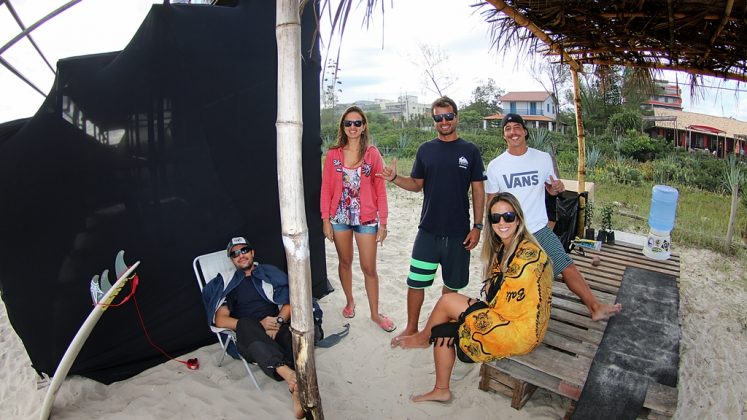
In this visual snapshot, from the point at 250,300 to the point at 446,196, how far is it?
1598 millimetres

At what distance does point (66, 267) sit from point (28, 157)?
2.29 feet

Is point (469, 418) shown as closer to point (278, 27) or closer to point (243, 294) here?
point (243, 294)

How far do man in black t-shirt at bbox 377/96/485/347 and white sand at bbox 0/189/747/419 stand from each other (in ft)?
2.27

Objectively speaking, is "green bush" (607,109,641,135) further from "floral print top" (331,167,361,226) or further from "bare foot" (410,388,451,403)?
"bare foot" (410,388,451,403)

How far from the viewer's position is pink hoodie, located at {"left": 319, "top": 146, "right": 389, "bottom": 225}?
3172 millimetres

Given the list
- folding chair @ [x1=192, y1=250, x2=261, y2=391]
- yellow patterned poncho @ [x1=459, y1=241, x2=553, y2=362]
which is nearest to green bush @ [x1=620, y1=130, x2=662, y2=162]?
yellow patterned poncho @ [x1=459, y1=241, x2=553, y2=362]

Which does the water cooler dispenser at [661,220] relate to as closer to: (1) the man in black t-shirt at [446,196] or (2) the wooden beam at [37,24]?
(1) the man in black t-shirt at [446,196]

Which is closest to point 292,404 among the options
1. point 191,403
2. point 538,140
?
point 191,403

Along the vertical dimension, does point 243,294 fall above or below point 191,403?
above

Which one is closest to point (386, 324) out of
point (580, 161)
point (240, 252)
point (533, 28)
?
point (240, 252)

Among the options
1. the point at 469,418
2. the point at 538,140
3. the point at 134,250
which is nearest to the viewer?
the point at 469,418

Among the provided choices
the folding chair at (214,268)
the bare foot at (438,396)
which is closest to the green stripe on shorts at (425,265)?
the bare foot at (438,396)

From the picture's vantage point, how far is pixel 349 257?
11.3 feet

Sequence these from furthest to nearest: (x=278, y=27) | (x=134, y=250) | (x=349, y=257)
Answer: (x=349, y=257), (x=134, y=250), (x=278, y=27)
